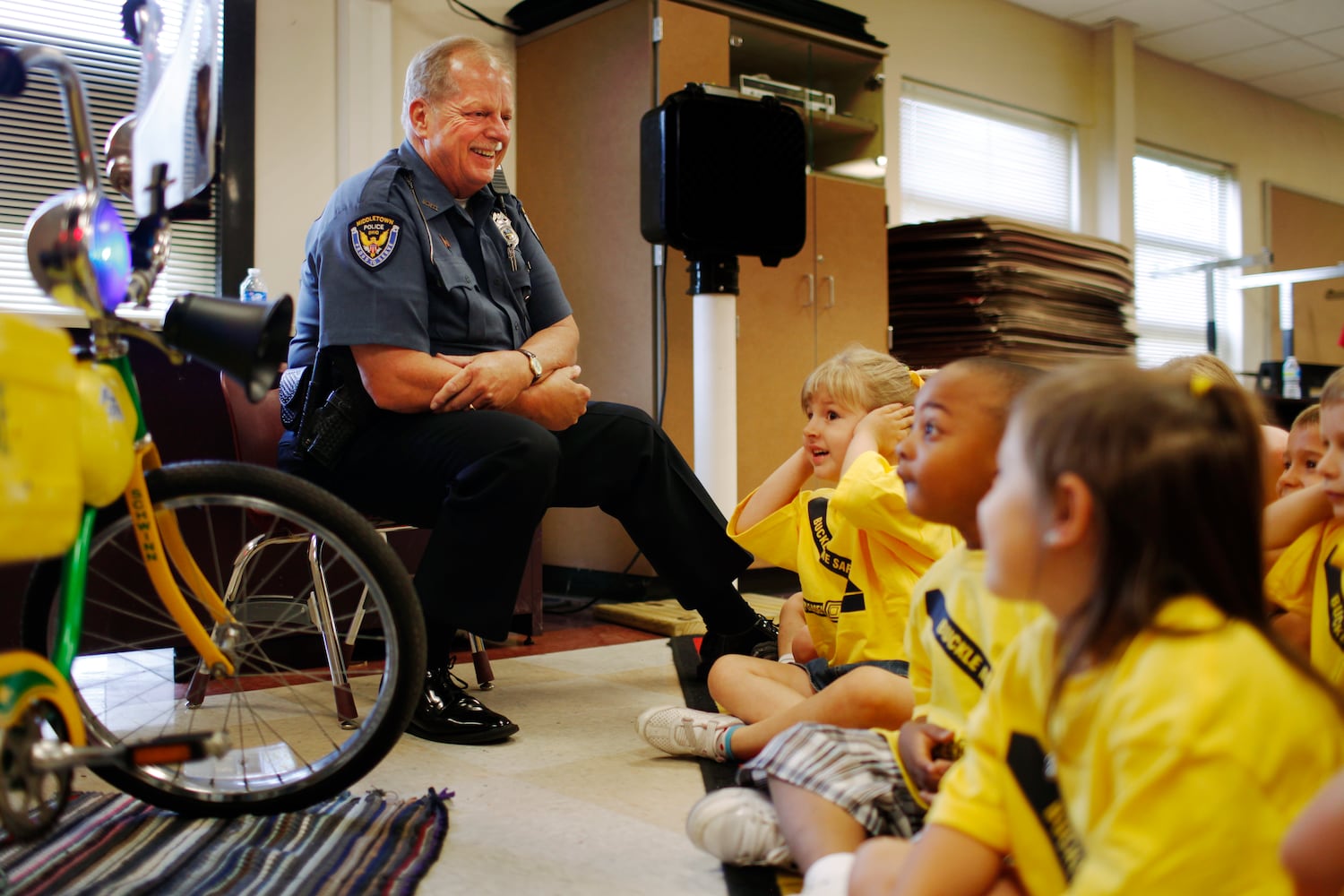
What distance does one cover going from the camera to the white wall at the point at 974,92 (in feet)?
9.77

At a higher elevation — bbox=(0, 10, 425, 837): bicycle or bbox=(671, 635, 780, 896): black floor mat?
bbox=(0, 10, 425, 837): bicycle

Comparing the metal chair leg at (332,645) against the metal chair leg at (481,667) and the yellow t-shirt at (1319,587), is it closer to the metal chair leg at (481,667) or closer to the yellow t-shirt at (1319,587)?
the metal chair leg at (481,667)

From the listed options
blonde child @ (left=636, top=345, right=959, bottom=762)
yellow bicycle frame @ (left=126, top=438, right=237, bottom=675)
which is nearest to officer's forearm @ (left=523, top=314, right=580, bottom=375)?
blonde child @ (left=636, top=345, right=959, bottom=762)

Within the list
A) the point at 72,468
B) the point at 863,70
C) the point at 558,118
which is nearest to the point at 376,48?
the point at 558,118

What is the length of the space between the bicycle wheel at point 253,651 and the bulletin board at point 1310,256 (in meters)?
5.88

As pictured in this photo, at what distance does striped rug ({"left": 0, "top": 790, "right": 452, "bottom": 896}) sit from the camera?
109 cm

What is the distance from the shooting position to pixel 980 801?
0.79 meters

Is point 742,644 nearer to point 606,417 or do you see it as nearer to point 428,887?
point 606,417

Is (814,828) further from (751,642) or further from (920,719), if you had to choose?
(751,642)

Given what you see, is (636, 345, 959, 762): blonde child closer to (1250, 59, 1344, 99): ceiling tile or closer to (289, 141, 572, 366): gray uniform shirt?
(289, 141, 572, 366): gray uniform shirt

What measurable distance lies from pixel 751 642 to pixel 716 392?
0.77m

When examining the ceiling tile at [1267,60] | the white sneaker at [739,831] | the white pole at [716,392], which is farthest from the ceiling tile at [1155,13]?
the white sneaker at [739,831]

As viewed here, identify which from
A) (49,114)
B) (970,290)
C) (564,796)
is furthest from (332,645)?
(970,290)

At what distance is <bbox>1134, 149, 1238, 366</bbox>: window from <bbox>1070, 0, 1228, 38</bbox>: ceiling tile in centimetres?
65
